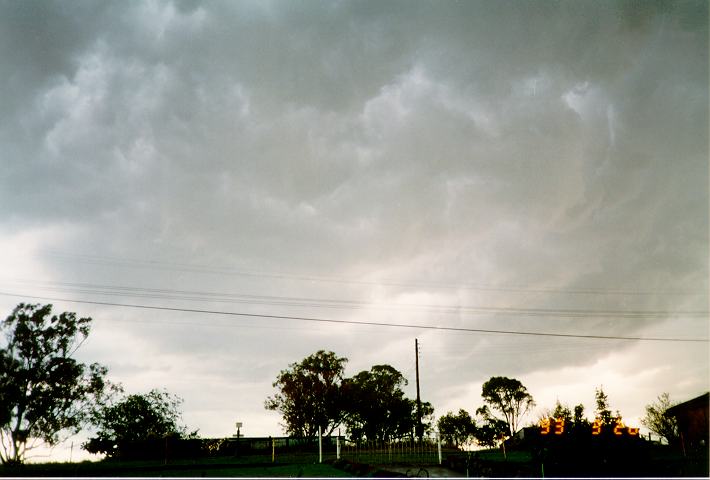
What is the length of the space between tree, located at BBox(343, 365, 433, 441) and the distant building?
30.5m

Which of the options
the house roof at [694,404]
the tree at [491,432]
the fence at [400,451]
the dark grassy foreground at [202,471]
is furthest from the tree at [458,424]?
the dark grassy foreground at [202,471]

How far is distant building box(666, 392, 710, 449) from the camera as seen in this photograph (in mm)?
47562

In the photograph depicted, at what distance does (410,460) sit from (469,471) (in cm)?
713

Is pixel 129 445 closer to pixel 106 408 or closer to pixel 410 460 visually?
pixel 106 408

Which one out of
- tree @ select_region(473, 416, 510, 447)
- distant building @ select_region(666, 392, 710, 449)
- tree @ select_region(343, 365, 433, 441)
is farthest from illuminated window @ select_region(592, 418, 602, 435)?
tree @ select_region(473, 416, 510, 447)

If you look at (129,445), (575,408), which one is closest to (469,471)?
(129,445)

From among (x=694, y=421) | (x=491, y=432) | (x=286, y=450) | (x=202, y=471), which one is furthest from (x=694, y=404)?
(x=202, y=471)

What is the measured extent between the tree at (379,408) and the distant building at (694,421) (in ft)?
100

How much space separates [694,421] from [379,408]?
34.6 meters

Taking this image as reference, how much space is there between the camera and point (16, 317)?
43.2 m

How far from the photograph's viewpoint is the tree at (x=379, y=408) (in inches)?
2377

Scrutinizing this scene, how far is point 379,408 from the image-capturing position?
201 ft

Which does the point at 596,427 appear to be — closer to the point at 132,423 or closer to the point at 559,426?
the point at 559,426

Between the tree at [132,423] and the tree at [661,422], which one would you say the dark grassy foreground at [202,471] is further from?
the tree at [661,422]
